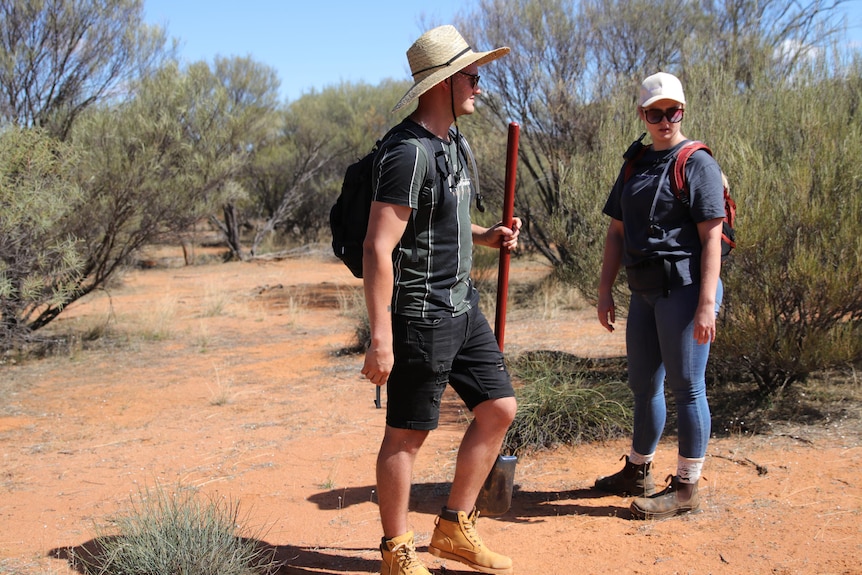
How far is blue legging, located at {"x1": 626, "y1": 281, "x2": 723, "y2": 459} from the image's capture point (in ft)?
11.4

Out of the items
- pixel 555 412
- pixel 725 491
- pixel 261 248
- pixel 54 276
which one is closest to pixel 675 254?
pixel 725 491

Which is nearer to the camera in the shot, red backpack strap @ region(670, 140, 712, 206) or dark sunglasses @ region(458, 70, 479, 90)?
dark sunglasses @ region(458, 70, 479, 90)

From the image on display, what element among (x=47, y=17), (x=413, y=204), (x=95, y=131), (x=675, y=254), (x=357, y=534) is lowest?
(x=357, y=534)

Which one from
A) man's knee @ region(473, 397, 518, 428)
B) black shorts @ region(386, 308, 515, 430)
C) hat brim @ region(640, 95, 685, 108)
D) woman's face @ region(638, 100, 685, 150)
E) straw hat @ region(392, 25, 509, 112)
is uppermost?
straw hat @ region(392, 25, 509, 112)

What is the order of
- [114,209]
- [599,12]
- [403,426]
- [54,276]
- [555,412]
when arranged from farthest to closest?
[599,12], [114,209], [54,276], [555,412], [403,426]

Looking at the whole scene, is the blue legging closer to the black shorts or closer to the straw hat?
the black shorts

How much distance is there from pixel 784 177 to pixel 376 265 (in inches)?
131

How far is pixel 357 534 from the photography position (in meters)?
3.77

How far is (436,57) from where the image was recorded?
9.73ft

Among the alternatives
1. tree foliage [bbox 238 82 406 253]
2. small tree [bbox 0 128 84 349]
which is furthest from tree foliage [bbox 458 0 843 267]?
tree foliage [bbox 238 82 406 253]

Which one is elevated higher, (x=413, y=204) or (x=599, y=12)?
(x=599, y=12)

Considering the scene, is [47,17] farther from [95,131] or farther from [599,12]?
[599,12]

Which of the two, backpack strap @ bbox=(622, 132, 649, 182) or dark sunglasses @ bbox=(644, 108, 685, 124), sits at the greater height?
dark sunglasses @ bbox=(644, 108, 685, 124)

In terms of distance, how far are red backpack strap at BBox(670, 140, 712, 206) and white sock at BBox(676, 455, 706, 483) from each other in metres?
1.11
